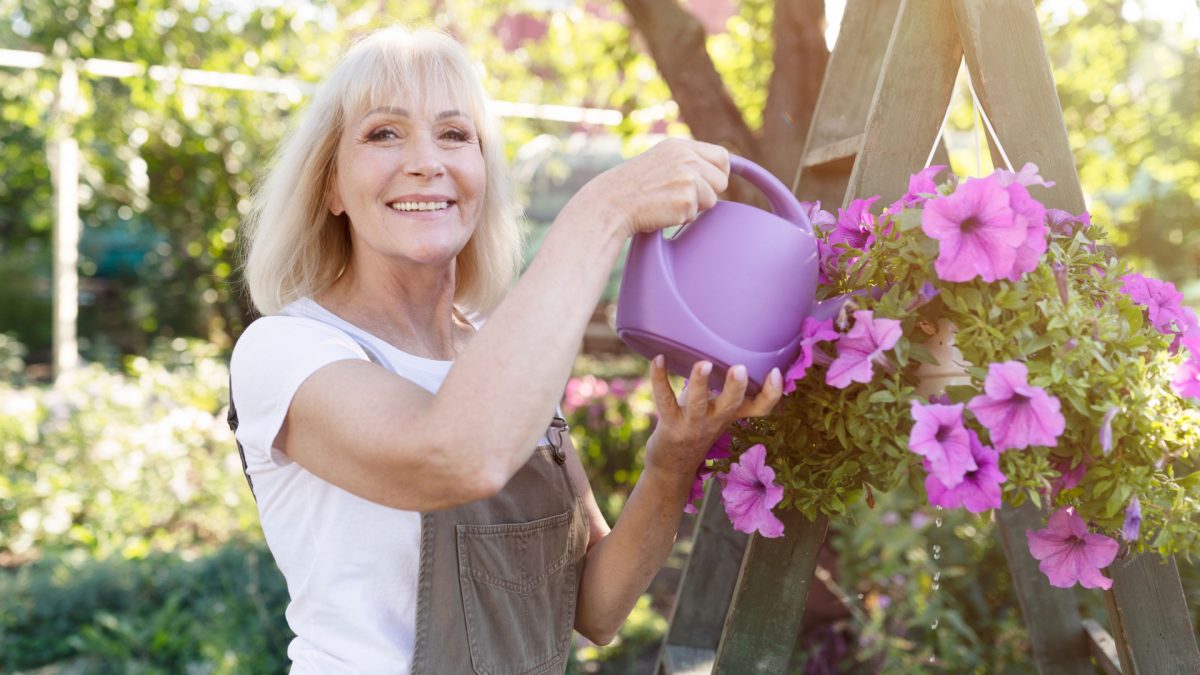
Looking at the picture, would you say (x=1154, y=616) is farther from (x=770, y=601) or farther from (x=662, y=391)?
(x=662, y=391)

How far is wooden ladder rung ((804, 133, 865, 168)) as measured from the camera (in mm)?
1497

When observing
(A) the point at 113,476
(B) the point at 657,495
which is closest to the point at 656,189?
(B) the point at 657,495

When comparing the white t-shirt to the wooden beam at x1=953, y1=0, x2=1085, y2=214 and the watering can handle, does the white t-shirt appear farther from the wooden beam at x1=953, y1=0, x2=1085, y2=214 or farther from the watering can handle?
the wooden beam at x1=953, y1=0, x2=1085, y2=214

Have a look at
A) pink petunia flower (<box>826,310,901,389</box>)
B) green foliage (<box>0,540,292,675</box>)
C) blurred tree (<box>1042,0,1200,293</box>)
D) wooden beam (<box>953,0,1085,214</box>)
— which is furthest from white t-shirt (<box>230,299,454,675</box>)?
blurred tree (<box>1042,0,1200,293</box>)

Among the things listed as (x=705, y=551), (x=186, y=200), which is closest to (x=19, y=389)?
(x=186, y=200)

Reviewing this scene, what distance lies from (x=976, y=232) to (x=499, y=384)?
1.69 ft

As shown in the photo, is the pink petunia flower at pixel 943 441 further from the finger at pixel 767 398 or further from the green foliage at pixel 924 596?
the green foliage at pixel 924 596

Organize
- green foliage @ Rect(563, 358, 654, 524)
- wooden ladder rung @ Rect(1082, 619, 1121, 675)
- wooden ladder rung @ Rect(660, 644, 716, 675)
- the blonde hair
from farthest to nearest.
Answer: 1. green foliage @ Rect(563, 358, 654, 524)
2. wooden ladder rung @ Rect(1082, 619, 1121, 675)
3. wooden ladder rung @ Rect(660, 644, 716, 675)
4. the blonde hair

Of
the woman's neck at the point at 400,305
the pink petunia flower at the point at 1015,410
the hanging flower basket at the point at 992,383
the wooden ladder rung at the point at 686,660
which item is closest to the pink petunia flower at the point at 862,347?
the hanging flower basket at the point at 992,383

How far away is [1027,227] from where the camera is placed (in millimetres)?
1024

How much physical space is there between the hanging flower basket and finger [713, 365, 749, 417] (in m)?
0.06

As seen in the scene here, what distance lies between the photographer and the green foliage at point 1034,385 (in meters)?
1.03

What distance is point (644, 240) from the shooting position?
1.11 metres

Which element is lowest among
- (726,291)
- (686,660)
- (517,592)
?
(686,660)
